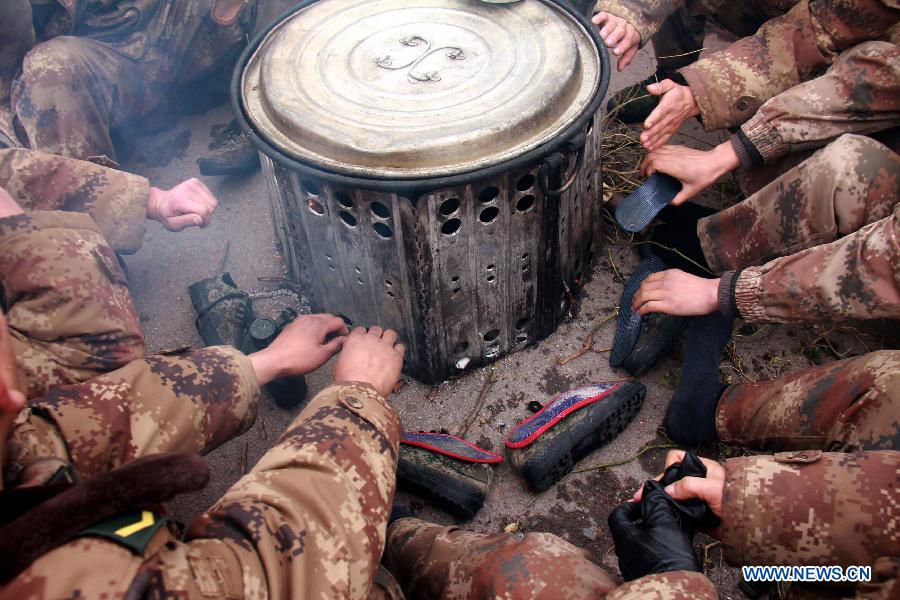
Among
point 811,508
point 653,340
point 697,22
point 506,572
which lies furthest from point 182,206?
point 697,22

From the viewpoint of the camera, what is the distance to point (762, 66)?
12.8 ft

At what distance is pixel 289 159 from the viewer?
9.75 feet

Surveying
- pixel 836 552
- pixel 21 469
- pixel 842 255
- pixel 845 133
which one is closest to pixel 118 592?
pixel 21 469

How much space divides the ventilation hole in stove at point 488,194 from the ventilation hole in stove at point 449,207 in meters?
0.12

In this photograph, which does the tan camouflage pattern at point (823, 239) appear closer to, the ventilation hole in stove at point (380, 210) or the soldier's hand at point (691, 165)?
the soldier's hand at point (691, 165)

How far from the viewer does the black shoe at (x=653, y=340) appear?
365 centimetres

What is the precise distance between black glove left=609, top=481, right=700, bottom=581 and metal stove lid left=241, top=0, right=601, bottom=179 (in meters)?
1.54

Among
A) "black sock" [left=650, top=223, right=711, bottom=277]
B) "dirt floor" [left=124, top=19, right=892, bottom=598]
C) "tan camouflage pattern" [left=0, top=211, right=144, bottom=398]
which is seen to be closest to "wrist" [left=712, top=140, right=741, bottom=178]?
"black sock" [left=650, top=223, right=711, bottom=277]

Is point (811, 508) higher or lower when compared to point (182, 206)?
lower

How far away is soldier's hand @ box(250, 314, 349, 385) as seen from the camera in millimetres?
3053

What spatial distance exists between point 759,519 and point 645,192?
1880 mm

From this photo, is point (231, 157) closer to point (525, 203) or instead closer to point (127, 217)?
point (127, 217)

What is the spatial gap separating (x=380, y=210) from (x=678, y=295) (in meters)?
1.53

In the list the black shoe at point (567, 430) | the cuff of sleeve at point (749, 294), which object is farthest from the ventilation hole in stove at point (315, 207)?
the cuff of sleeve at point (749, 294)
